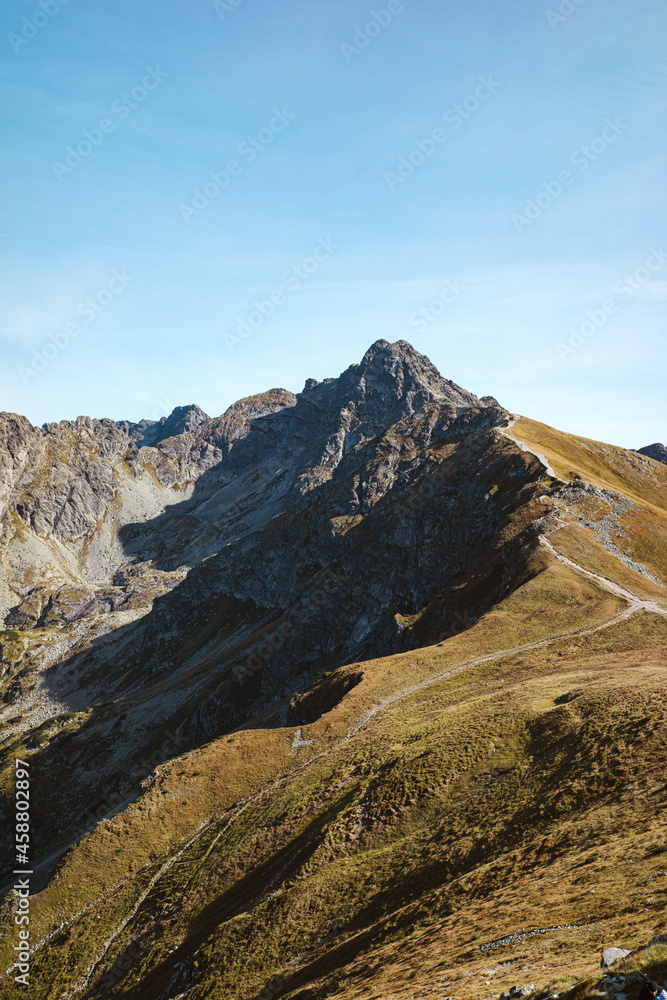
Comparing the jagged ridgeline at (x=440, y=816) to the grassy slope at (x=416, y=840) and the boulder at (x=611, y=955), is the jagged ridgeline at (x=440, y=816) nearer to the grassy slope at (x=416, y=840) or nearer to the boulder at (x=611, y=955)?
the grassy slope at (x=416, y=840)

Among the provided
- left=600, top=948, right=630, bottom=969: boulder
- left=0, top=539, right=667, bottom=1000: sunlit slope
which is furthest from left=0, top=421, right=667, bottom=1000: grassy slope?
left=600, top=948, right=630, bottom=969: boulder

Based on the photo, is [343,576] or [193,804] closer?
[193,804]

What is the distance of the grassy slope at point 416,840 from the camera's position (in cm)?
2375

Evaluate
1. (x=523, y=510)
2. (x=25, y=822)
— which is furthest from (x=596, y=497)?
(x=25, y=822)

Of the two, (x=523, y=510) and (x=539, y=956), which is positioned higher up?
(x=523, y=510)

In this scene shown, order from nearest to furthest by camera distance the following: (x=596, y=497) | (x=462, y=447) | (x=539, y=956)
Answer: (x=539, y=956), (x=596, y=497), (x=462, y=447)

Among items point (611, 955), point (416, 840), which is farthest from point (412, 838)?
point (611, 955)

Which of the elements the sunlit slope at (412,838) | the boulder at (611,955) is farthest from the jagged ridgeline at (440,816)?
the boulder at (611,955)

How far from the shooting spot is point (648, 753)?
32500 mm

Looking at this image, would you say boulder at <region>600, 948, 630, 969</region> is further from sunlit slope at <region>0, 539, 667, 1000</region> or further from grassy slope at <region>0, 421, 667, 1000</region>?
grassy slope at <region>0, 421, 667, 1000</region>

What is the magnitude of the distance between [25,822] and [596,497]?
146 meters

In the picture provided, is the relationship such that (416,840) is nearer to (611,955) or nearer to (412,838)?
(412,838)

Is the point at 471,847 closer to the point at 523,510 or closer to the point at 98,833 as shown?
the point at 98,833

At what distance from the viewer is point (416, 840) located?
38.8m
